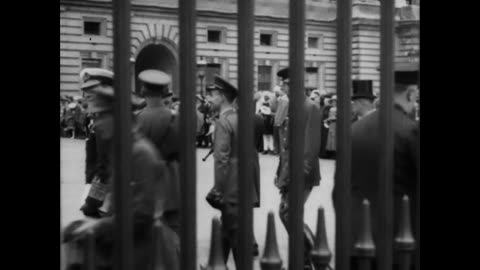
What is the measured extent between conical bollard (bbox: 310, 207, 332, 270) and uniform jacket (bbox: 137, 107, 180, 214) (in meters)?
0.33

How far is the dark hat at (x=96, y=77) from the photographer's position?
5.78 feet

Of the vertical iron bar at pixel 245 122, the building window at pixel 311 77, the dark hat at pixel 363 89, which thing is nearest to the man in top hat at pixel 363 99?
the dark hat at pixel 363 89

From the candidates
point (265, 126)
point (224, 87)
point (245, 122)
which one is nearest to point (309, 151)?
point (224, 87)

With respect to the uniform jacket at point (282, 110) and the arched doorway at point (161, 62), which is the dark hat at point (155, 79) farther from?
the uniform jacket at point (282, 110)

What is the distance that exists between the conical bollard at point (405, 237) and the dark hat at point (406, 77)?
29 centimetres

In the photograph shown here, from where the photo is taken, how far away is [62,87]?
161 cm

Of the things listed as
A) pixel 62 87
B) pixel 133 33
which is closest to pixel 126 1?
pixel 133 33

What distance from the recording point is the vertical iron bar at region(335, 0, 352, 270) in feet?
5.72

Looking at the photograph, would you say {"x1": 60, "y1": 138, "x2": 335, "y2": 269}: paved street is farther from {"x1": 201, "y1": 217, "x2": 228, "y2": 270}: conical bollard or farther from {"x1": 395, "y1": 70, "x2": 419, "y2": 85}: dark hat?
{"x1": 395, "y1": 70, "x2": 419, "y2": 85}: dark hat

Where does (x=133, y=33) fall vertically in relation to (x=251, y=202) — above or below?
above
